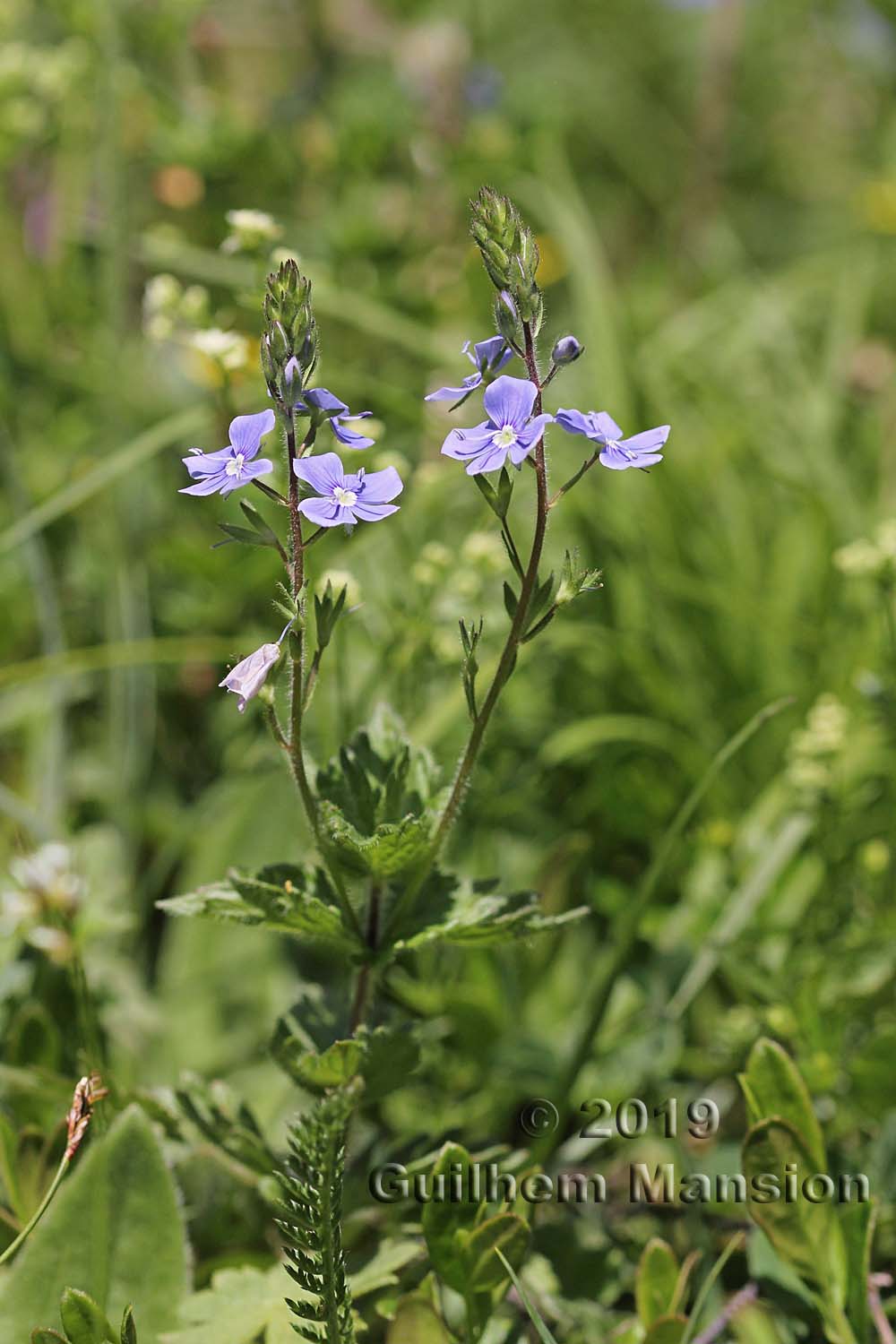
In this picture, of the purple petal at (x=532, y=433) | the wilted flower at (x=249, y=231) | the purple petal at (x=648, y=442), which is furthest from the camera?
the wilted flower at (x=249, y=231)

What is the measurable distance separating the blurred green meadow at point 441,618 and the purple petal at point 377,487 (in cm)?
65

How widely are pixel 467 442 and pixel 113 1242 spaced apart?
40.5 inches

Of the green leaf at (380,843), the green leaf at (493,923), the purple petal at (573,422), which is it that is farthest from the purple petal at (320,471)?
the green leaf at (493,923)

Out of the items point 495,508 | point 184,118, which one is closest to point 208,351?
point 495,508

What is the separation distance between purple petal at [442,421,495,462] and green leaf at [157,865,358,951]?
1.58 feet

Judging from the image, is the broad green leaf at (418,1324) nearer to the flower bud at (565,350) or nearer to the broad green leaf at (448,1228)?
the broad green leaf at (448,1228)

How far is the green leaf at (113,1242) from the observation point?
1414 millimetres

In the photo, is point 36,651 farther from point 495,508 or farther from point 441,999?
point 495,508

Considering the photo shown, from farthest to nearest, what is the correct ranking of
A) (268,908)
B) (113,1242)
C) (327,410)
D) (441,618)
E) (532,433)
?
(441,618) < (113,1242) < (268,908) < (327,410) < (532,433)

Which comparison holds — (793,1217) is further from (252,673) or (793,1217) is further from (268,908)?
(252,673)

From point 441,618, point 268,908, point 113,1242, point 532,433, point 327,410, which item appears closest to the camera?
point 532,433

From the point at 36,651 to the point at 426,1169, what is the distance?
5.35 feet

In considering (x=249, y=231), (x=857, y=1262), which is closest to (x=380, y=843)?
(x=857, y=1262)

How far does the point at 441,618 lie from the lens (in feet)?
6.93
